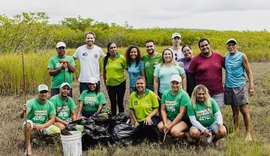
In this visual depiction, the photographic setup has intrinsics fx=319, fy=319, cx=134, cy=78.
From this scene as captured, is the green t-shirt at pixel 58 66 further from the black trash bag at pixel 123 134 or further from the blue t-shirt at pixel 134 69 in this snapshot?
the black trash bag at pixel 123 134

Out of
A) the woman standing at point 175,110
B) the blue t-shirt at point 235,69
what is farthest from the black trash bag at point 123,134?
the blue t-shirt at point 235,69

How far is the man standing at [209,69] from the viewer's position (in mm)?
4812

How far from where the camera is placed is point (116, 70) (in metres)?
5.52

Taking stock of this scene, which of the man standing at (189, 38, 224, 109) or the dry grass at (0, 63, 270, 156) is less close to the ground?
the man standing at (189, 38, 224, 109)

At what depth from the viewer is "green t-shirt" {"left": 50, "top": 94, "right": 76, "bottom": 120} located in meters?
5.13

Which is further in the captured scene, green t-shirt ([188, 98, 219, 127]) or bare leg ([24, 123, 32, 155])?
green t-shirt ([188, 98, 219, 127])

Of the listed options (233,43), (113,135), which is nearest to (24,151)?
(113,135)

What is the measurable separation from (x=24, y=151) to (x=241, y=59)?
3478 millimetres

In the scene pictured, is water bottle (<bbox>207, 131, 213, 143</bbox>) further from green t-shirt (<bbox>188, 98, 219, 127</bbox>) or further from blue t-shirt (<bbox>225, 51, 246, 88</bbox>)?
blue t-shirt (<bbox>225, 51, 246, 88</bbox>)

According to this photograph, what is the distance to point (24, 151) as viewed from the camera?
4.62 metres

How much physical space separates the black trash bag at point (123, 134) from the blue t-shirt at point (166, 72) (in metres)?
0.85

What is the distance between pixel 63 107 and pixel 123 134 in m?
1.13

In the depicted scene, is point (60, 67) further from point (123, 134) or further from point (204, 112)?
point (204, 112)

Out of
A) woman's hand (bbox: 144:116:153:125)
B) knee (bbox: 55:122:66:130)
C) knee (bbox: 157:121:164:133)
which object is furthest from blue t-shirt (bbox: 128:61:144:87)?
knee (bbox: 55:122:66:130)
